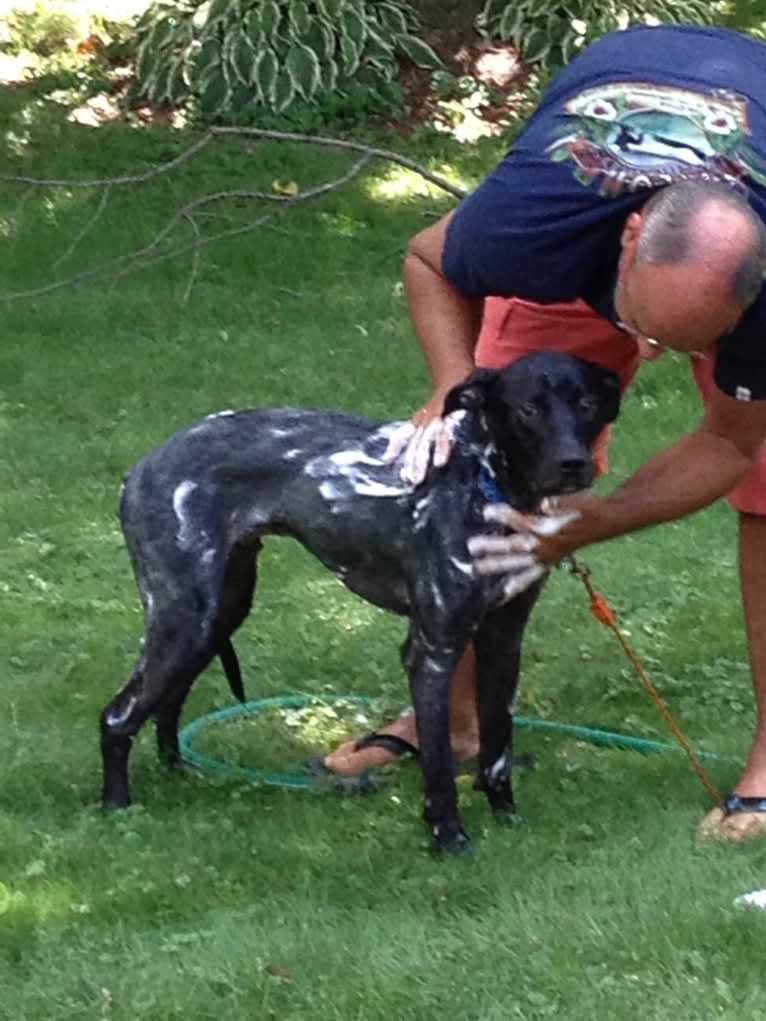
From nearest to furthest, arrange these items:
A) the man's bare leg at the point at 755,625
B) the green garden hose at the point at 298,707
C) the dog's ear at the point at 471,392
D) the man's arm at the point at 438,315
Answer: the dog's ear at the point at 471,392, the man's arm at the point at 438,315, the man's bare leg at the point at 755,625, the green garden hose at the point at 298,707

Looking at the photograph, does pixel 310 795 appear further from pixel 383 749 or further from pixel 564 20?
pixel 564 20

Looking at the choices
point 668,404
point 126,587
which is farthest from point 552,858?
point 668,404

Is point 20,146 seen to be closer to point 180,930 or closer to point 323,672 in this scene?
point 323,672

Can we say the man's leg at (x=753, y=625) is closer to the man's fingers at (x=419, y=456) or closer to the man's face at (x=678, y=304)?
the man's fingers at (x=419, y=456)

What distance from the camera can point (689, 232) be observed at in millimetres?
3475

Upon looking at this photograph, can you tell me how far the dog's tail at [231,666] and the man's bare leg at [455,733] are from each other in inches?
13.8

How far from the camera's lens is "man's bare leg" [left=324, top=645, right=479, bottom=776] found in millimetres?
5332

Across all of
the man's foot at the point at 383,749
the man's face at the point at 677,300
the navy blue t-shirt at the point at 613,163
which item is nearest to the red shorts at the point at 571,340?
the navy blue t-shirt at the point at 613,163

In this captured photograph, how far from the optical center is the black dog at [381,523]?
432 centimetres

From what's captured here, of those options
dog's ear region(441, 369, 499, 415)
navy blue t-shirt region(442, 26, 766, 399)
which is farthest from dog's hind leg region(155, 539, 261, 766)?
navy blue t-shirt region(442, 26, 766, 399)

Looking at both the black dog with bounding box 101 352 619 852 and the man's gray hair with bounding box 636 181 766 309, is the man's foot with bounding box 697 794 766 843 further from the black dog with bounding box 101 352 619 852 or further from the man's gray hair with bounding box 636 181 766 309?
the man's gray hair with bounding box 636 181 766 309

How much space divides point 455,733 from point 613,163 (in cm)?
217

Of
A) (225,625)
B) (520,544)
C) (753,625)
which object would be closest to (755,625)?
(753,625)

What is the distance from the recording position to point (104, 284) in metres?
11.1
